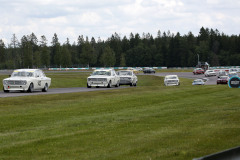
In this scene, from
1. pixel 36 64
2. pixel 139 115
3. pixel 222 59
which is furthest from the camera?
pixel 222 59

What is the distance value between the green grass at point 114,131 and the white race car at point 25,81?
386 inches

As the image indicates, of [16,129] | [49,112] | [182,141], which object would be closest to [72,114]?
[49,112]

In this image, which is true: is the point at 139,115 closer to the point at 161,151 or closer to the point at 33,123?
the point at 33,123

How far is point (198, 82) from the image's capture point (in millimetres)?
53125

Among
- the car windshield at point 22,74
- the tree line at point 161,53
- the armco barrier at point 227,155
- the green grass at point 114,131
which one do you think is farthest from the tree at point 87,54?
the armco barrier at point 227,155

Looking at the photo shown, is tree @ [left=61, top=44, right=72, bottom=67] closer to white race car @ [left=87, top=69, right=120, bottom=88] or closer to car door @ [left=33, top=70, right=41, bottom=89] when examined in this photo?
white race car @ [left=87, top=69, right=120, bottom=88]

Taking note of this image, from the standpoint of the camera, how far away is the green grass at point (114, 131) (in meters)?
8.51

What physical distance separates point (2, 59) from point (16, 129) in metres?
191

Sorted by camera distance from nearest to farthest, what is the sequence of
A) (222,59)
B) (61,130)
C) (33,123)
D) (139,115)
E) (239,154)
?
(239,154) → (61,130) → (33,123) → (139,115) → (222,59)

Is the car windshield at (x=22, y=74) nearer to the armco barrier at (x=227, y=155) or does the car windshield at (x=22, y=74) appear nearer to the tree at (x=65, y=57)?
the armco barrier at (x=227, y=155)

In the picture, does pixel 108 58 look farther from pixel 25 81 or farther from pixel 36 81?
pixel 25 81

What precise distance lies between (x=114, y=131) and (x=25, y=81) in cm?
1809

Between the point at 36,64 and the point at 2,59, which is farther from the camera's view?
the point at 2,59

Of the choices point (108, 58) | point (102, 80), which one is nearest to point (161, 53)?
point (108, 58)
